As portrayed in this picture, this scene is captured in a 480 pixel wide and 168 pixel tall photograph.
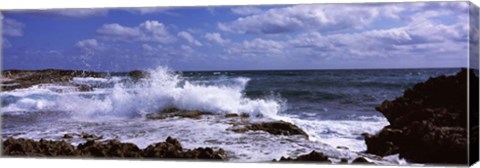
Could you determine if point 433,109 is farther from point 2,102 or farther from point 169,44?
point 2,102

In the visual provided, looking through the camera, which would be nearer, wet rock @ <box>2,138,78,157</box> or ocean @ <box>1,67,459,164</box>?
ocean @ <box>1,67,459,164</box>

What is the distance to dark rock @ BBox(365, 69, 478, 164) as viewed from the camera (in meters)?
8.81

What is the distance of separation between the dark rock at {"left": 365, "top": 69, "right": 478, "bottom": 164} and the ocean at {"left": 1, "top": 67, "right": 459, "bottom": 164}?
0.09 metres

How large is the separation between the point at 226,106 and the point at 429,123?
216 centimetres

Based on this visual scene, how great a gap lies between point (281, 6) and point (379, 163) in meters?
1.89

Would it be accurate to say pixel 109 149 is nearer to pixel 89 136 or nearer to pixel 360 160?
pixel 89 136

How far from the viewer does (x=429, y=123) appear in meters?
8.98

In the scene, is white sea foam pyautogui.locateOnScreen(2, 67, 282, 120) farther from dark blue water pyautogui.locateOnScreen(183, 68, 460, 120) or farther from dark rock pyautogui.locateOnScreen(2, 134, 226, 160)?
dark rock pyautogui.locateOnScreen(2, 134, 226, 160)

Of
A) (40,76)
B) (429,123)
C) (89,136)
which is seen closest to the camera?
(429,123)

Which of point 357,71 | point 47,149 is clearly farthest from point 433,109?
point 47,149

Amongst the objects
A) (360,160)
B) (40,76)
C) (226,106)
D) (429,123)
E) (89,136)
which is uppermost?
(40,76)

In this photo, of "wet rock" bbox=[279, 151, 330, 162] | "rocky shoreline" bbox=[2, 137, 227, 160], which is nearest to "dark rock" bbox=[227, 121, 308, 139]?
"wet rock" bbox=[279, 151, 330, 162]

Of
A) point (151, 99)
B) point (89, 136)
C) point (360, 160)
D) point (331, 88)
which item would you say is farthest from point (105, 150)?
point (360, 160)

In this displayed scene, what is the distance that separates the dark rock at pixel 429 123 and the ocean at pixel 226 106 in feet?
0.29
